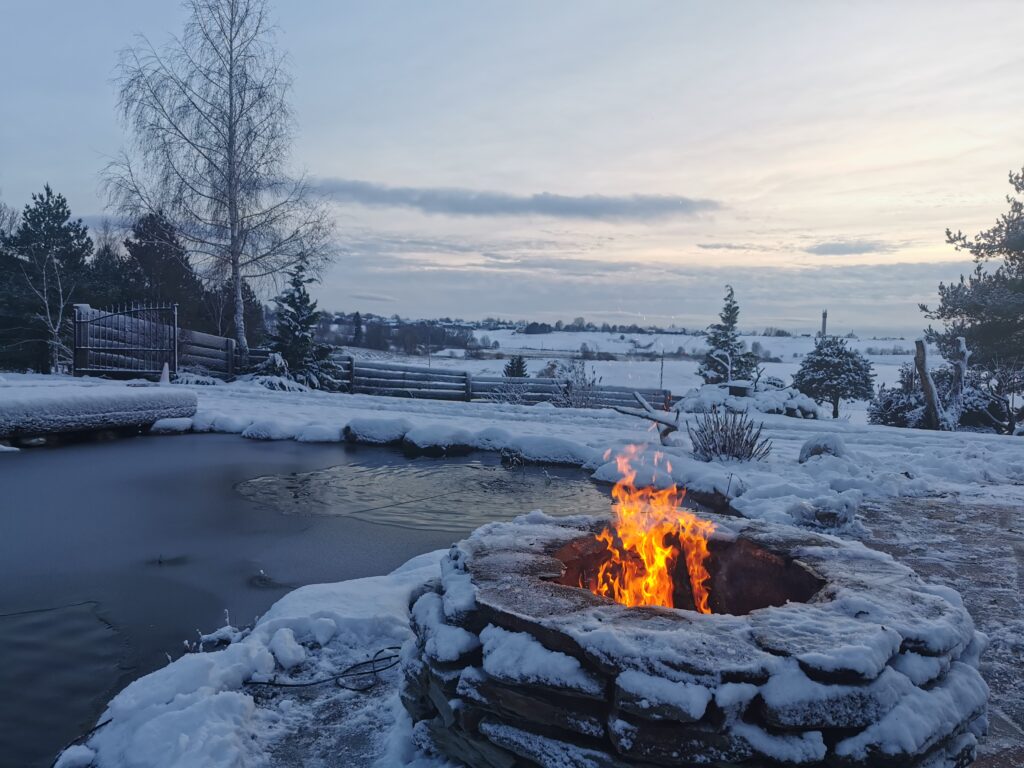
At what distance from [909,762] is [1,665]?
11.7 feet

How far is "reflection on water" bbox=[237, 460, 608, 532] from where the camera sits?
231 inches

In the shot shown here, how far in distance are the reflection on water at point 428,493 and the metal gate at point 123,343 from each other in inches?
392

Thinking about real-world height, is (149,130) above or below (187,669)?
above

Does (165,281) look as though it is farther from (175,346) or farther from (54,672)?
(54,672)

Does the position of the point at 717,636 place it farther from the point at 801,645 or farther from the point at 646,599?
the point at 646,599

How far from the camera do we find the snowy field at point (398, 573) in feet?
7.68

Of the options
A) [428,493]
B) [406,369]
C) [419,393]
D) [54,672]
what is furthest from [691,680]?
[406,369]

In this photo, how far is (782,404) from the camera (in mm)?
14883

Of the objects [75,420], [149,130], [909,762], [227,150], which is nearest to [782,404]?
[75,420]

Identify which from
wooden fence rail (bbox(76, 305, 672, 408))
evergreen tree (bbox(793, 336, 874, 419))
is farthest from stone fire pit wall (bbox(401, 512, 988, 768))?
evergreen tree (bbox(793, 336, 874, 419))

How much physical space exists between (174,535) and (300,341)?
11.9 meters

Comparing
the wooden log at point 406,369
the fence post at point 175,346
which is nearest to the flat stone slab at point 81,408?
the fence post at point 175,346

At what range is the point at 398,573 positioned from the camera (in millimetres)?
4082

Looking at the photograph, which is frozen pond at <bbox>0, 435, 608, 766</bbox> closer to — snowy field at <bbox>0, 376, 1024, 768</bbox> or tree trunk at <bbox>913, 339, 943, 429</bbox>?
snowy field at <bbox>0, 376, 1024, 768</bbox>
